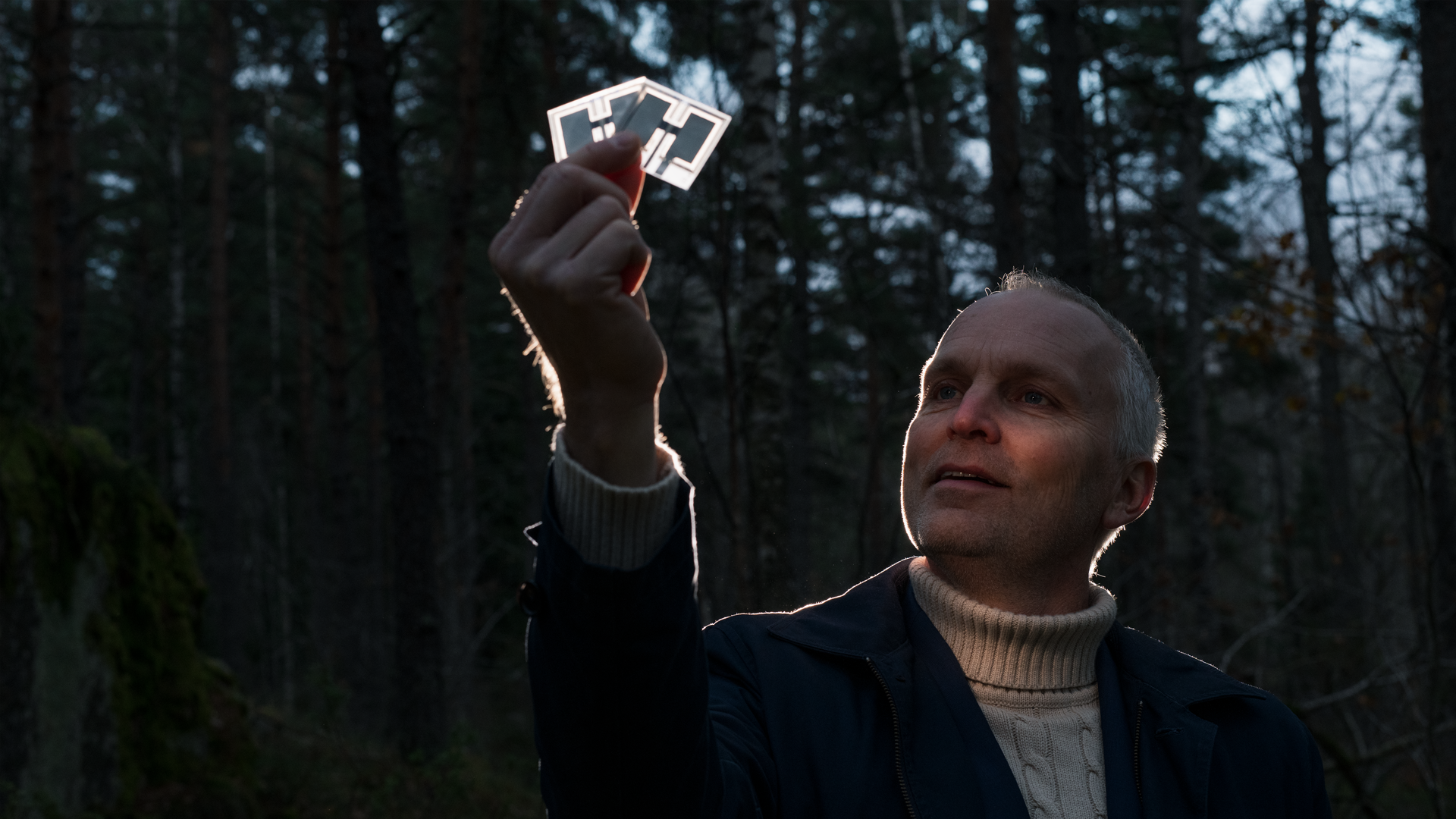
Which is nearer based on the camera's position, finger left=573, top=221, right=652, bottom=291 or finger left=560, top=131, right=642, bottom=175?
finger left=573, top=221, right=652, bottom=291

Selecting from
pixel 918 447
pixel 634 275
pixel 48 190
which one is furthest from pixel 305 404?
pixel 634 275

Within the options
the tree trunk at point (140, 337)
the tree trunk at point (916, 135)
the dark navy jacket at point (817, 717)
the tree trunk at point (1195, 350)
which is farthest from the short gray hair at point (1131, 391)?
the tree trunk at point (140, 337)

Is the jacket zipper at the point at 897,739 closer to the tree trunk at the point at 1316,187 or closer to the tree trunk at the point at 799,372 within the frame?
Answer: the tree trunk at the point at 1316,187

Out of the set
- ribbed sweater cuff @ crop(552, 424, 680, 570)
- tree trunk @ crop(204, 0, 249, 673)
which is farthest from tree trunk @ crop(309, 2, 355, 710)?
ribbed sweater cuff @ crop(552, 424, 680, 570)

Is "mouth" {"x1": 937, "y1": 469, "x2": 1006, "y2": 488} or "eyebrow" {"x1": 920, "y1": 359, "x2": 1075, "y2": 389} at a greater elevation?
"eyebrow" {"x1": 920, "y1": 359, "x2": 1075, "y2": 389}

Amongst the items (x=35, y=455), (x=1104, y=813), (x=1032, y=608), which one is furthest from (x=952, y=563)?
(x=35, y=455)

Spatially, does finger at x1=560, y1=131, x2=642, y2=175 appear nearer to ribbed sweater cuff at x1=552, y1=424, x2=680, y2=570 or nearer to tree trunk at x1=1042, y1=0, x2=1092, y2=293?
ribbed sweater cuff at x1=552, y1=424, x2=680, y2=570

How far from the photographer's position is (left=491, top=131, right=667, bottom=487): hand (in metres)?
1.14

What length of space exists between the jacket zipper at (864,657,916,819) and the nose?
1.60 ft

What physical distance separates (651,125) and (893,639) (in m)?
0.97

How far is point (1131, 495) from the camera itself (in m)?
2.36

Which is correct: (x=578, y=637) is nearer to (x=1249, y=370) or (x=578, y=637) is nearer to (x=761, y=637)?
(x=761, y=637)

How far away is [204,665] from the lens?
7699 mm

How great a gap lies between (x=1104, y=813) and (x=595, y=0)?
53.7 feet
